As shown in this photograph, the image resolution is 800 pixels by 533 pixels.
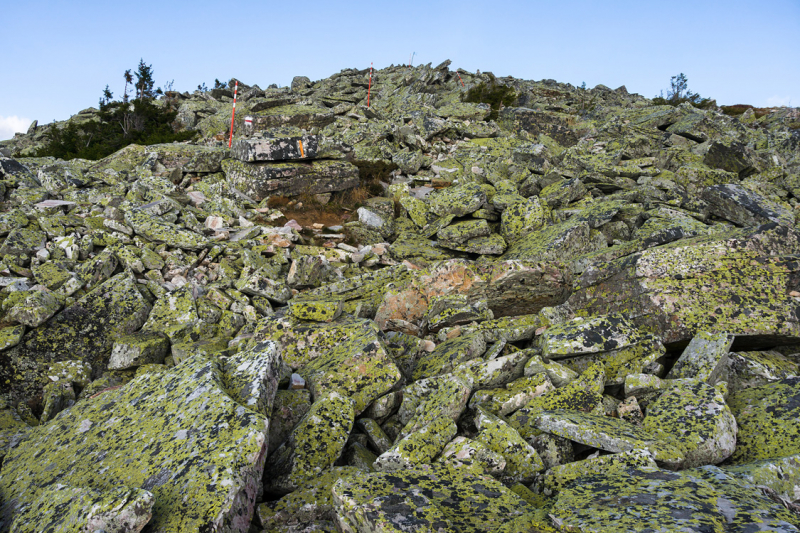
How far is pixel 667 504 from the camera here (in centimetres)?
268

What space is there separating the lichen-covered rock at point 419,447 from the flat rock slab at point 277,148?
470 inches

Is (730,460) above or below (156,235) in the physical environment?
below

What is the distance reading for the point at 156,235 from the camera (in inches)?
371

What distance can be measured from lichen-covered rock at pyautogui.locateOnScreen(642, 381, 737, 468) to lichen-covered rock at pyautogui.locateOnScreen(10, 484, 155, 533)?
4275 mm

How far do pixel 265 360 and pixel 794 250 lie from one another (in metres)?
7.64

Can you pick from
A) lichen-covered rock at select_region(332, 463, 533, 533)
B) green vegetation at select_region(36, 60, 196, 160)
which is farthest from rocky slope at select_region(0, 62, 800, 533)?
green vegetation at select_region(36, 60, 196, 160)

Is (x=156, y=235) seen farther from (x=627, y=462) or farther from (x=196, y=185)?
(x=627, y=462)

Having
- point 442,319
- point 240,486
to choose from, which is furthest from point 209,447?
point 442,319

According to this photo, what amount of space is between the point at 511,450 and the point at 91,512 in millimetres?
3286

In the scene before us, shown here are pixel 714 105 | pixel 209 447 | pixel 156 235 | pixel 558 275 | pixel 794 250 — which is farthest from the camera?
pixel 714 105

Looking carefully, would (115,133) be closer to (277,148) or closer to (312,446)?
(277,148)

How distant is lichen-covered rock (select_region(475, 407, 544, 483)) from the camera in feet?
12.5

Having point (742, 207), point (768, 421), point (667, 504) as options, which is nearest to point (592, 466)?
point (667, 504)

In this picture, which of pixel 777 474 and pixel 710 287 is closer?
pixel 777 474
